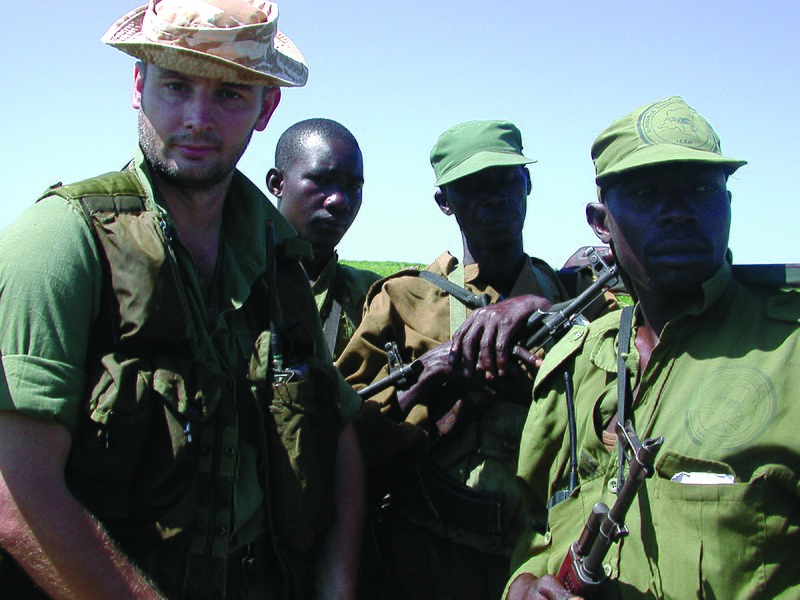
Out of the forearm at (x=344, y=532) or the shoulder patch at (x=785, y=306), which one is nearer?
the shoulder patch at (x=785, y=306)

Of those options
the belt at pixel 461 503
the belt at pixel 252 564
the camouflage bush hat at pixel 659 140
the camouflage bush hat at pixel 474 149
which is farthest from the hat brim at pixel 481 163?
the belt at pixel 252 564

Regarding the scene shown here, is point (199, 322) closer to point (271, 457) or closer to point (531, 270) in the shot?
point (271, 457)

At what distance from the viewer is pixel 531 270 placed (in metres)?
4.16

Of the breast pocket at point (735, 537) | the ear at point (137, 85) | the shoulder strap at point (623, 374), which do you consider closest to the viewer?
the breast pocket at point (735, 537)

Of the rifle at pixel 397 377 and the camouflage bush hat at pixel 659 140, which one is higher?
the camouflage bush hat at pixel 659 140

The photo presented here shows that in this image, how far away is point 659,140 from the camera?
106 inches

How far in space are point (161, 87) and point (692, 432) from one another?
6.27 feet

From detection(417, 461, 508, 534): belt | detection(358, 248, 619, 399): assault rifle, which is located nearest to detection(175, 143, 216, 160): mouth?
detection(358, 248, 619, 399): assault rifle

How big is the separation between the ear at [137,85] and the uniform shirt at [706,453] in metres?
1.70

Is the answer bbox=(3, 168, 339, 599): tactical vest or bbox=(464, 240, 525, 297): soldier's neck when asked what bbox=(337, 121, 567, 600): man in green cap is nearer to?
bbox=(464, 240, 525, 297): soldier's neck

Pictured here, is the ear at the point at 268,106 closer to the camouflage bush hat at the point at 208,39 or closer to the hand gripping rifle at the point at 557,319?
the camouflage bush hat at the point at 208,39

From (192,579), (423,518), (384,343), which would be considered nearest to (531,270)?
(384,343)

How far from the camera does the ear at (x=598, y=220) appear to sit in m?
3.03

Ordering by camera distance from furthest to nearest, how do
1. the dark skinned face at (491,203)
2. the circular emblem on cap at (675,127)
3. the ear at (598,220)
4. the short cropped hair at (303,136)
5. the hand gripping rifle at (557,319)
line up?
1. the short cropped hair at (303,136)
2. the dark skinned face at (491,203)
3. the hand gripping rifle at (557,319)
4. the ear at (598,220)
5. the circular emblem on cap at (675,127)
